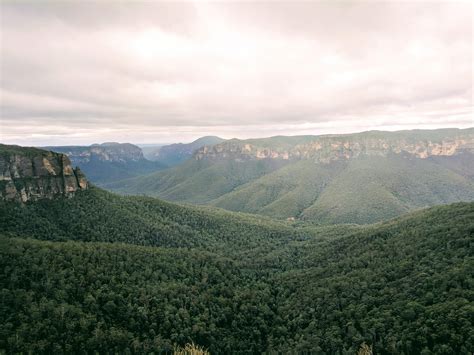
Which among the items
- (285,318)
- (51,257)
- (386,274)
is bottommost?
(285,318)

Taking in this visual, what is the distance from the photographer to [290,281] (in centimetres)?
10594

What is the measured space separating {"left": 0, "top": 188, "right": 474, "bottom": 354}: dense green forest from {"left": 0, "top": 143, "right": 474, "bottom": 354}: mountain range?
1.02ft

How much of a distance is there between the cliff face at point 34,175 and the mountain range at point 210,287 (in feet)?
1.41

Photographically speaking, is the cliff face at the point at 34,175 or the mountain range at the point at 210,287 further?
the cliff face at the point at 34,175

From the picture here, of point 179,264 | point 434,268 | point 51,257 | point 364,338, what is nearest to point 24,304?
point 51,257

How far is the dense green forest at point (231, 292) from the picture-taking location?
64250 mm

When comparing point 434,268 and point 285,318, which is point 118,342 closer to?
point 285,318

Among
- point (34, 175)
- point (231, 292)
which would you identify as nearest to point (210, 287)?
point (231, 292)

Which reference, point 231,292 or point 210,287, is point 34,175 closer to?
point 210,287

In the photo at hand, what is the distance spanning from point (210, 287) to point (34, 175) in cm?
8395

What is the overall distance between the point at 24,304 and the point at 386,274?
3362 inches

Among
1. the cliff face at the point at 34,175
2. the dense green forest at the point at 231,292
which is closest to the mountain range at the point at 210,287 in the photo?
the dense green forest at the point at 231,292

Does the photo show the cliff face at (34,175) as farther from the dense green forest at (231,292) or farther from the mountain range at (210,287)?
the dense green forest at (231,292)

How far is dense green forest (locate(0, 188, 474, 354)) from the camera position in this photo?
211 ft
